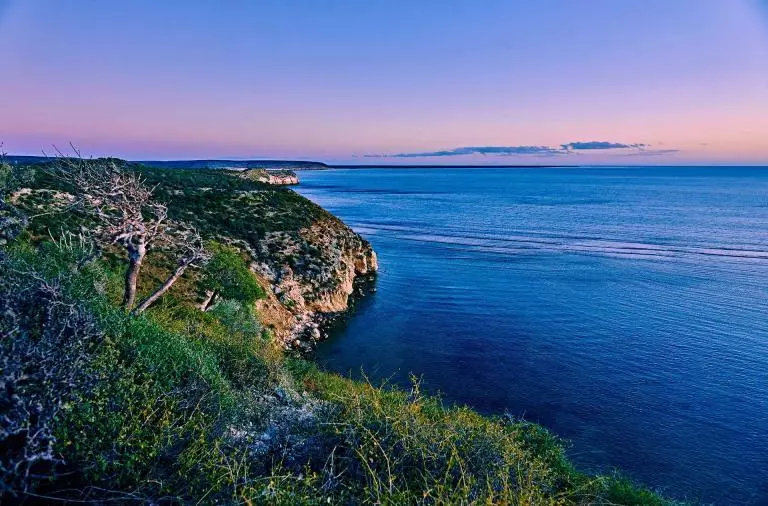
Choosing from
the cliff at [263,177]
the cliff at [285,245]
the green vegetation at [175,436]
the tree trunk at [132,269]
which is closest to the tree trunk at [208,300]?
the cliff at [285,245]

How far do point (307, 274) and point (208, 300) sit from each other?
11845mm

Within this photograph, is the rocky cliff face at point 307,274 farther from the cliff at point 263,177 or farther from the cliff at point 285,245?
the cliff at point 263,177

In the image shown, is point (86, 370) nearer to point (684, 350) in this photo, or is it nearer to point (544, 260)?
point (684, 350)

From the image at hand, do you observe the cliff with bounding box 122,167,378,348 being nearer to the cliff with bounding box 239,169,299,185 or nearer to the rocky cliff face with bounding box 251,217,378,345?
the rocky cliff face with bounding box 251,217,378,345

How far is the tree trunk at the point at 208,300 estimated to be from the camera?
2759cm

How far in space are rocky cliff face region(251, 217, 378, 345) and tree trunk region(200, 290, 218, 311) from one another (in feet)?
12.5

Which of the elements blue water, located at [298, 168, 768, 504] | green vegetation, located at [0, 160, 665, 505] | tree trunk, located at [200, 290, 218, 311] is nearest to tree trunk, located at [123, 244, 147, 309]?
green vegetation, located at [0, 160, 665, 505]

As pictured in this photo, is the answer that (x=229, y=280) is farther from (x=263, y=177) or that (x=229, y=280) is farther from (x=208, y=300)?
(x=263, y=177)

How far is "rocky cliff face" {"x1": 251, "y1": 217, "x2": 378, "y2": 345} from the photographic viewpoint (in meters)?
33.1

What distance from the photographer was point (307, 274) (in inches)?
1545

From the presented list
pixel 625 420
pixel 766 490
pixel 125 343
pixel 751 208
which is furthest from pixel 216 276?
pixel 751 208

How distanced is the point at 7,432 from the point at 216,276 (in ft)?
67.2

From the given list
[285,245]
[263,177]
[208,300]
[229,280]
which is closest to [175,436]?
[229,280]

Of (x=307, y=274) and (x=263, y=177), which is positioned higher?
(x=263, y=177)
